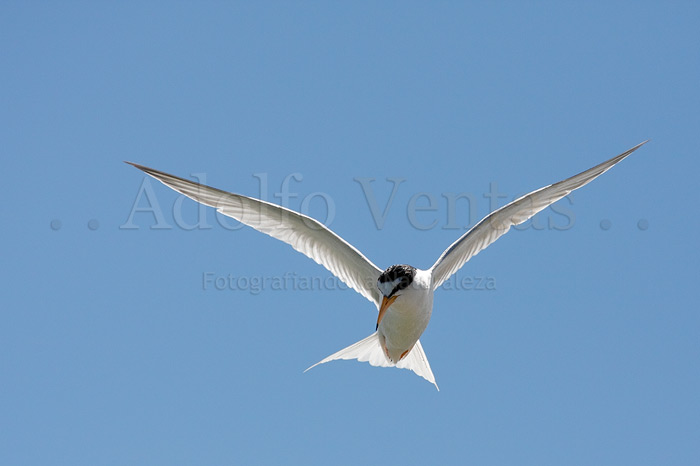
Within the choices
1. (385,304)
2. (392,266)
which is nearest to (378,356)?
(385,304)

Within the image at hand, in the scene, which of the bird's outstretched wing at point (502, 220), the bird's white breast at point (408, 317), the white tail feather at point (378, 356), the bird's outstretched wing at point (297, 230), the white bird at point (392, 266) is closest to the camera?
the bird's white breast at point (408, 317)

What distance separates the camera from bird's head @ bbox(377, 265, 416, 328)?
8.27m

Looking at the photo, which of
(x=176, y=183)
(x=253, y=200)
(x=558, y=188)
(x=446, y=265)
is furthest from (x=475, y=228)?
(x=176, y=183)

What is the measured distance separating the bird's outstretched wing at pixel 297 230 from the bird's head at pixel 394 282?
3.62ft

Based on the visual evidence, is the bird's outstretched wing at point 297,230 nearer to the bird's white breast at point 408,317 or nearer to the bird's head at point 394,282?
the bird's white breast at point 408,317

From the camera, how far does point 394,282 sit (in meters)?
8.30

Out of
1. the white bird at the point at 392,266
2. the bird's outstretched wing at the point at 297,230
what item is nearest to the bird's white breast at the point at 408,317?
the white bird at the point at 392,266

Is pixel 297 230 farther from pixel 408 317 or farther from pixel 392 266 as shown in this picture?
pixel 408 317

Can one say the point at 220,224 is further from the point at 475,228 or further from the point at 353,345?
the point at 475,228

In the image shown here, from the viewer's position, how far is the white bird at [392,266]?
851cm

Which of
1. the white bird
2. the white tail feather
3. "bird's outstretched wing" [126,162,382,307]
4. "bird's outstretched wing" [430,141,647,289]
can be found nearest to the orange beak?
the white bird

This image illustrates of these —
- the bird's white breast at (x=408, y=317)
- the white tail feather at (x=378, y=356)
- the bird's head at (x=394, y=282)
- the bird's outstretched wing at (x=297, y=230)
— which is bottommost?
the white tail feather at (x=378, y=356)

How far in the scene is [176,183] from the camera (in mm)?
8914

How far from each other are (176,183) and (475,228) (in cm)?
404
